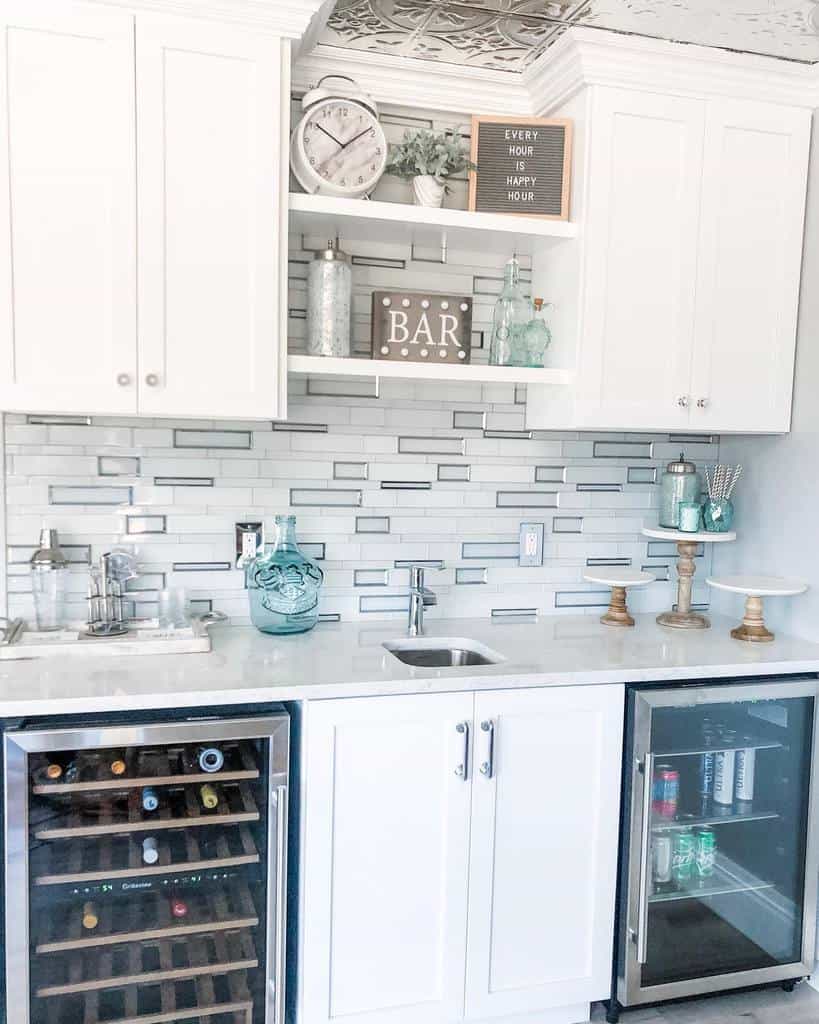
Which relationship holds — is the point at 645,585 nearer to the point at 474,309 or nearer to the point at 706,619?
the point at 706,619

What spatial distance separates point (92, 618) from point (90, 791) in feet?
1.71

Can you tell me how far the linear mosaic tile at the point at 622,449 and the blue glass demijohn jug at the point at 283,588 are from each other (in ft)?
3.32

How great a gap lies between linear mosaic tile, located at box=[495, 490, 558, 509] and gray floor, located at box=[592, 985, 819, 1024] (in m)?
1.40

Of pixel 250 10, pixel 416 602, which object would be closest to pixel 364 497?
pixel 416 602

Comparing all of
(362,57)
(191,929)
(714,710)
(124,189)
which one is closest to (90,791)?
(191,929)

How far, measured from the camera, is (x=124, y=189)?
2.10 m

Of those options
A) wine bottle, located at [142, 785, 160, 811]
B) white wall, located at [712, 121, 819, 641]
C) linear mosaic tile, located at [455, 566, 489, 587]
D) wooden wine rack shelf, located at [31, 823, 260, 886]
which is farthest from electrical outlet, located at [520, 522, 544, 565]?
wine bottle, located at [142, 785, 160, 811]

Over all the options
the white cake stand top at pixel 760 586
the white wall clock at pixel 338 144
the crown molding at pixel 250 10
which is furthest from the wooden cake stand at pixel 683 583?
the crown molding at pixel 250 10

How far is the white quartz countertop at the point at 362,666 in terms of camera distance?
1.93m

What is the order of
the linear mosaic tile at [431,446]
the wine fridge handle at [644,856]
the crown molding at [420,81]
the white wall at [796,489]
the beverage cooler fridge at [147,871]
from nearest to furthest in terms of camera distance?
the beverage cooler fridge at [147,871]
the wine fridge handle at [644,856]
the crown molding at [420,81]
the white wall at [796,489]
the linear mosaic tile at [431,446]

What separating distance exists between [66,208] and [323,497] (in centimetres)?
102

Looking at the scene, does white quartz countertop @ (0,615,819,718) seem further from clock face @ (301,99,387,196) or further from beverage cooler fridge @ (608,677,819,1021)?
clock face @ (301,99,387,196)

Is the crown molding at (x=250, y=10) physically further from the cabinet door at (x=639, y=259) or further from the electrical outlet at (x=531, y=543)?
the electrical outlet at (x=531, y=543)

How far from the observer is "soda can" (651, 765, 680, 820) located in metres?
2.41
